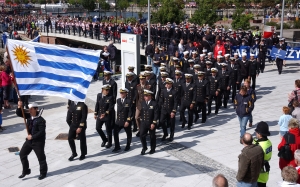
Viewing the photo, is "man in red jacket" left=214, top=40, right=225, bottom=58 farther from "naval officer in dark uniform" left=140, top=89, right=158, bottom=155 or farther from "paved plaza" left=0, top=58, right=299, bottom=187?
"naval officer in dark uniform" left=140, top=89, right=158, bottom=155

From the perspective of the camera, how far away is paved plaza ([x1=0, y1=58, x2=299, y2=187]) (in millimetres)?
8906

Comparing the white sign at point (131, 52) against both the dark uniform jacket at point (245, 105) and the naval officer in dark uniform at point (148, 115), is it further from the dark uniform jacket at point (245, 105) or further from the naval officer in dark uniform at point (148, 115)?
the dark uniform jacket at point (245, 105)

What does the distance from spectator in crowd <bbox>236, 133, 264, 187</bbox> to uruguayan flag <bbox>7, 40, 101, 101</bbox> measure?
12.1 feet

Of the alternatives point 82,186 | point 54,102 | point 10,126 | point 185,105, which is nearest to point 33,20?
point 54,102

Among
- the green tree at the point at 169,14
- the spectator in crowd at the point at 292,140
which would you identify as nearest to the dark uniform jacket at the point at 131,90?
the spectator in crowd at the point at 292,140

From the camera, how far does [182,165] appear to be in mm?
9641

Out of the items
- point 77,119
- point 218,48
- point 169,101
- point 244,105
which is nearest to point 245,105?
point 244,105

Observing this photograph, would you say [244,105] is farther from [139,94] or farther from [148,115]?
[139,94]

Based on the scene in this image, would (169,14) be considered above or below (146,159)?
above

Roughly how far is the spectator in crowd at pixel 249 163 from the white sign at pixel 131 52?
26.5 ft

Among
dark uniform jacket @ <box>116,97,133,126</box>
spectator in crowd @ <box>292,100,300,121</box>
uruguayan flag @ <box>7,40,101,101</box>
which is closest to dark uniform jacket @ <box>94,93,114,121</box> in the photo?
dark uniform jacket @ <box>116,97,133,126</box>

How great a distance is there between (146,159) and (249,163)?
4.23 metres

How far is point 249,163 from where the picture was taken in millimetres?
6176

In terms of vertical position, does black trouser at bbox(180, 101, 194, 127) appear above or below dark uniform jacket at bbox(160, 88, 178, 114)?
below
